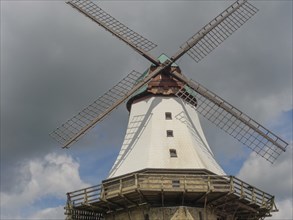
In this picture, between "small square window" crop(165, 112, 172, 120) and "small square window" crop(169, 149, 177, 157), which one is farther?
"small square window" crop(165, 112, 172, 120)

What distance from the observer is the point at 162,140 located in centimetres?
2420

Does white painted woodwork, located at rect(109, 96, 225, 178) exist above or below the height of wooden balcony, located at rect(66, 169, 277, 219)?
above

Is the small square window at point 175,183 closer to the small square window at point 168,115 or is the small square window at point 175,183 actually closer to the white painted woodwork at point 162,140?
the white painted woodwork at point 162,140

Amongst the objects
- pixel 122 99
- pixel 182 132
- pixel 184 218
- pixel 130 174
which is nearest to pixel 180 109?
pixel 182 132

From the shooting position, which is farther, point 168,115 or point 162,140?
point 168,115

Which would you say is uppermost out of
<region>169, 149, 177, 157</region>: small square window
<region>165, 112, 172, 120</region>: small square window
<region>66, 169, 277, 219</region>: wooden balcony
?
<region>165, 112, 172, 120</region>: small square window

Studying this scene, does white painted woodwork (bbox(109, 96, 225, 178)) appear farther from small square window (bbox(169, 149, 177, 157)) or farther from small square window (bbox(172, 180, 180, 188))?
small square window (bbox(172, 180, 180, 188))

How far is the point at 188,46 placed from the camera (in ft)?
90.9

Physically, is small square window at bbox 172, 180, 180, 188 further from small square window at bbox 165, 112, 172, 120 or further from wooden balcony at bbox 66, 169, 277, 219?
small square window at bbox 165, 112, 172, 120

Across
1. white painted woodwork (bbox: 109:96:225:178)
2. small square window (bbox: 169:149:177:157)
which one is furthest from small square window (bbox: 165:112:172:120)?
small square window (bbox: 169:149:177:157)

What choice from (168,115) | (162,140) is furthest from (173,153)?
(168,115)

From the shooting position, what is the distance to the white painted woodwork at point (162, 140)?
23.3 meters

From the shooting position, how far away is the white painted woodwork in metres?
23.3

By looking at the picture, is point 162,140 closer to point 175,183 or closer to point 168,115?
point 168,115
